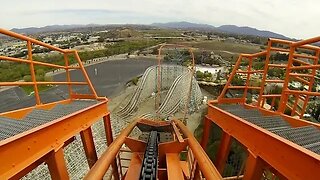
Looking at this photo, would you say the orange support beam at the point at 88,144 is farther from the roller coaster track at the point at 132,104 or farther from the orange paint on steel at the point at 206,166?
the roller coaster track at the point at 132,104

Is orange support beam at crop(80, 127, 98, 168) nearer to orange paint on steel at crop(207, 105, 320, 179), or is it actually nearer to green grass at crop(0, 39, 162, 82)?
orange paint on steel at crop(207, 105, 320, 179)

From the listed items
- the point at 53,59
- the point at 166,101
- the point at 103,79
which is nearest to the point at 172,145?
the point at 166,101

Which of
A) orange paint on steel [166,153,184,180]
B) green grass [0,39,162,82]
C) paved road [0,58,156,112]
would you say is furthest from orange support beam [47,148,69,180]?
paved road [0,58,156,112]

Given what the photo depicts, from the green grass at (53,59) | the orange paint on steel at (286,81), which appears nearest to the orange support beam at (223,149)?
the orange paint on steel at (286,81)

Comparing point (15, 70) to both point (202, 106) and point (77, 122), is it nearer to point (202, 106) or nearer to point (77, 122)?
point (202, 106)

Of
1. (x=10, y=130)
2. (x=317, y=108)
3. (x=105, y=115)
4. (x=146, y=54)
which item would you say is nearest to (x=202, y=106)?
(x=317, y=108)

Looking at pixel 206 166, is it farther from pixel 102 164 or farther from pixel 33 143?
pixel 33 143
